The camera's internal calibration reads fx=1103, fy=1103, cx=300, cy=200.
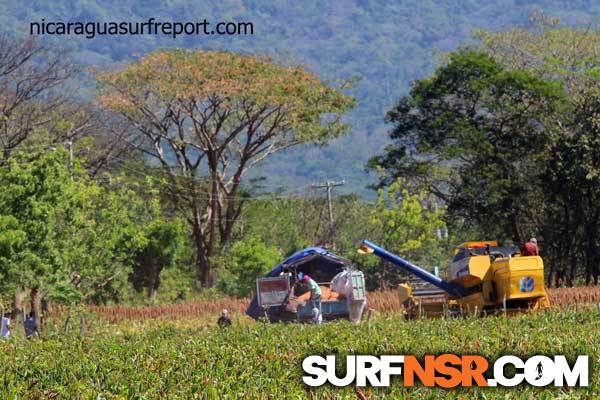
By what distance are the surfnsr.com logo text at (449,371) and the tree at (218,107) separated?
3859cm

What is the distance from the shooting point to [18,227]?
113 ft

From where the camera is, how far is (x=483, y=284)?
25000 millimetres

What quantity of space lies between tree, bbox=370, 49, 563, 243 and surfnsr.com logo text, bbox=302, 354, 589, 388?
32.9 meters

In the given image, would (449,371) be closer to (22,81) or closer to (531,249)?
(531,249)

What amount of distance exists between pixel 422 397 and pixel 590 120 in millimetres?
34926

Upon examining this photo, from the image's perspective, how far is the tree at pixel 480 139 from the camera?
46219mm

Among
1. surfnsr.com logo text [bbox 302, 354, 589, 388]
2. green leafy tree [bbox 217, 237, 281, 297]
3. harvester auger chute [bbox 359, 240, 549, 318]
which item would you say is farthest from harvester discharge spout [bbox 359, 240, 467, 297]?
green leafy tree [bbox 217, 237, 281, 297]

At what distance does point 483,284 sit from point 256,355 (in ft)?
35.9

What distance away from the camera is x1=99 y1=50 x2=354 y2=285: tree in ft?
169

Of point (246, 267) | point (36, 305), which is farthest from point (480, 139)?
point (36, 305)

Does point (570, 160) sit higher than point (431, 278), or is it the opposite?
point (570, 160)

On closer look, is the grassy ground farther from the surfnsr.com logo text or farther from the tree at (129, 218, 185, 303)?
the tree at (129, 218, 185, 303)

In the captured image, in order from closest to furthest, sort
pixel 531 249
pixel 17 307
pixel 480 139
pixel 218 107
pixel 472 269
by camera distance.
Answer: pixel 531 249
pixel 472 269
pixel 17 307
pixel 480 139
pixel 218 107

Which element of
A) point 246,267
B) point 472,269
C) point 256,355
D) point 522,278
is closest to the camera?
point 256,355
